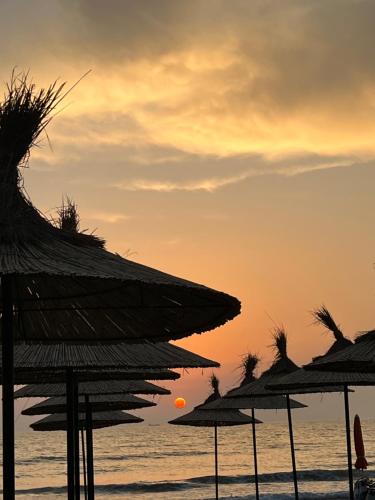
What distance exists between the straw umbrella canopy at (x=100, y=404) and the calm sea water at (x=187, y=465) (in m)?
23.1

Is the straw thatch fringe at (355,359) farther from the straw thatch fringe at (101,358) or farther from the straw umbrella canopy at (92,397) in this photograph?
the straw umbrella canopy at (92,397)

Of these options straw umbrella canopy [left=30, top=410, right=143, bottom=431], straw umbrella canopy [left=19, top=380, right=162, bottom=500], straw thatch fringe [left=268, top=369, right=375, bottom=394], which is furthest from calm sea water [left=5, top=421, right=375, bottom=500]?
straw thatch fringe [left=268, top=369, right=375, bottom=394]

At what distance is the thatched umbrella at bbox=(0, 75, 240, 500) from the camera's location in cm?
402

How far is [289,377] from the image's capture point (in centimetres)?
1155

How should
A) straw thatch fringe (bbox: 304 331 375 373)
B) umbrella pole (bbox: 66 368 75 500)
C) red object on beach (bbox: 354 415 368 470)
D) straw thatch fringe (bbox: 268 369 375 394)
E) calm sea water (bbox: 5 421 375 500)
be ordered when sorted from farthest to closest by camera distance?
calm sea water (bbox: 5 421 375 500) < red object on beach (bbox: 354 415 368 470) < straw thatch fringe (bbox: 268 369 375 394) < umbrella pole (bbox: 66 368 75 500) < straw thatch fringe (bbox: 304 331 375 373)

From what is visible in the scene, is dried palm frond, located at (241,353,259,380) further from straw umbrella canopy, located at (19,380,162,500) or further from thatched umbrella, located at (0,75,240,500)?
thatched umbrella, located at (0,75,240,500)

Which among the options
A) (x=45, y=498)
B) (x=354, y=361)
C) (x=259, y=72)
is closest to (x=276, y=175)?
(x=259, y=72)

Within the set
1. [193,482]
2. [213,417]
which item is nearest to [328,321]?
[213,417]

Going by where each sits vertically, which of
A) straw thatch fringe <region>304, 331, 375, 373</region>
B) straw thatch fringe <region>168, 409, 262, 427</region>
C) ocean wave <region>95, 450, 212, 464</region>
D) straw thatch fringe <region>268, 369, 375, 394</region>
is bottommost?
ocean wave <region>95, 450, 212, 464</region>

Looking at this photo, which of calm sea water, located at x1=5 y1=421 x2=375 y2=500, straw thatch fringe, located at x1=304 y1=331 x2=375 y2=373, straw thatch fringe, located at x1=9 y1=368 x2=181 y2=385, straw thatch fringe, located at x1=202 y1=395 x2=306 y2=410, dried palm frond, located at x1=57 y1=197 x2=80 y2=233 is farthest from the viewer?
calm sea water, located at x1=5 y1=421 x2=375 y2=500

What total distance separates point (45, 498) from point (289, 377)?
31.7 metres

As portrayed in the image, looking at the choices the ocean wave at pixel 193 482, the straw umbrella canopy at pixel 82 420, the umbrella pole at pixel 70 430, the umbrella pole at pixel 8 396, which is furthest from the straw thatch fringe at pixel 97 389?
the ocean wave at pixel 193 482

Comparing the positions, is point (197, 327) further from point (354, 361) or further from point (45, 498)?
point (45, 498)

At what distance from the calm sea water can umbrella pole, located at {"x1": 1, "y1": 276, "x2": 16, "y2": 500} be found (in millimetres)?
33503
